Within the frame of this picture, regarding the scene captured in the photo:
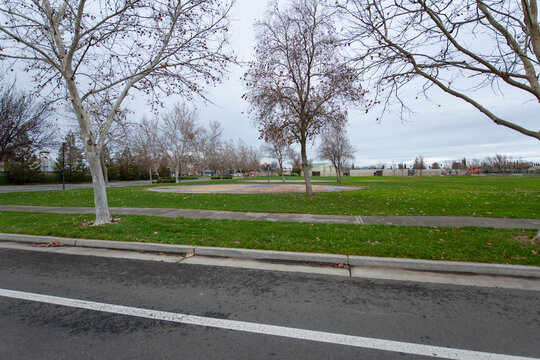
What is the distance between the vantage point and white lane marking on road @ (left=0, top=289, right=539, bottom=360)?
247 centimetres

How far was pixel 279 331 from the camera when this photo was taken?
283 cm

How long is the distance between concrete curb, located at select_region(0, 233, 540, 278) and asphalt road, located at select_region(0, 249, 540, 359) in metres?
0.66

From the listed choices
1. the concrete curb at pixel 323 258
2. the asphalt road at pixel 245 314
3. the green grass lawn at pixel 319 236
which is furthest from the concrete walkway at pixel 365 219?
the asphalt road at pixel 245 314

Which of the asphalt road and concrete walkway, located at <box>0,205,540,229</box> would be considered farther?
concrete walkway, located at <box>0,205,540,229</box>

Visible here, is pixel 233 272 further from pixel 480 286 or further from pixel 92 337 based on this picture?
pixel 480 286

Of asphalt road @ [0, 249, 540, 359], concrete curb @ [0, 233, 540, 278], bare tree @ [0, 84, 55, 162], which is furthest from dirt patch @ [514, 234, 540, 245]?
bare tree @ [0, 84, 55, 162]

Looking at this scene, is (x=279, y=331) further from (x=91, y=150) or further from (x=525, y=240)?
(x=91, y=150)

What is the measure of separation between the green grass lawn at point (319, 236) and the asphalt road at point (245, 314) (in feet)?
3.59

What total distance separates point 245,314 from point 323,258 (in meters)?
2.25

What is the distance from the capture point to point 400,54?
6.54m

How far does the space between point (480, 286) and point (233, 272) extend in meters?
3.96

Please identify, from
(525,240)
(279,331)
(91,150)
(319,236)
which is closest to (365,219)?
(319,236)

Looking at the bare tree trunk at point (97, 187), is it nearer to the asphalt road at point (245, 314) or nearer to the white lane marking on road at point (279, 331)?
the asphalt road at point (245, 314)

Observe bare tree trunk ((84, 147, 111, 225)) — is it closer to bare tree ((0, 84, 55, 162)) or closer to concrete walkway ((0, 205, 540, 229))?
concrete walkway ((0, 205, 540, 229))
